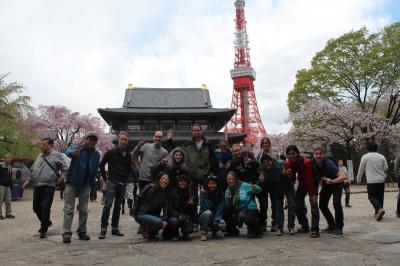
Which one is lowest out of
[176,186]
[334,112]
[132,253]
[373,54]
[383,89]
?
[132,253]

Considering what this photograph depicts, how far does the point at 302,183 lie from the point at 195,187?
1.89 meters

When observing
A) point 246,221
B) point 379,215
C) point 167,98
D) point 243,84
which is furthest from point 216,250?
point 243,84

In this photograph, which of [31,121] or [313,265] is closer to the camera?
[313,265]

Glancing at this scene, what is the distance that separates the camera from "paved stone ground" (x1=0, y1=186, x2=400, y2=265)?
153 inches

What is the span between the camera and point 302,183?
577 cm

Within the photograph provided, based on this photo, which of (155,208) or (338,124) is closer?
(155,208)

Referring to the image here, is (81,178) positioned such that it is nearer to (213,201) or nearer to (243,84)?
(213,201)

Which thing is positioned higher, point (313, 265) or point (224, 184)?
point (224, 184)

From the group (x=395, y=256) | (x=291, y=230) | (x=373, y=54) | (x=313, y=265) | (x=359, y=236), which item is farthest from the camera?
(x=373, y=54)

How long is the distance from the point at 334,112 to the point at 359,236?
1991cm

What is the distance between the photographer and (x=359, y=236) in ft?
17.6

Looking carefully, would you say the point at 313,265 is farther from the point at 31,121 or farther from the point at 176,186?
the point at 31,121

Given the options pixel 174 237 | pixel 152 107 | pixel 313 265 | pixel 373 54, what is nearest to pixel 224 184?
pixel 174 237

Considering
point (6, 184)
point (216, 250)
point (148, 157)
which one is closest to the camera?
point (216, 250)
